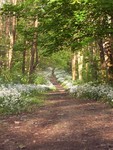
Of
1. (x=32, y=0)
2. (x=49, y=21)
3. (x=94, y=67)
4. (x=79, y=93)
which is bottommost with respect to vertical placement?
(x=79, y=93)

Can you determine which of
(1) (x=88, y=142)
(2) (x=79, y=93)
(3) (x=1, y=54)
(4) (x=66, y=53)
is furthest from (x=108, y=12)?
(4) (x=66, y=53)

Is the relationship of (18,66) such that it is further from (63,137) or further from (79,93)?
(63,137)

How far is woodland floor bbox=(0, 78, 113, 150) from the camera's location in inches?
267

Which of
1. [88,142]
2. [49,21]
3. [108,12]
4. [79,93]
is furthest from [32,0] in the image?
[88,142]

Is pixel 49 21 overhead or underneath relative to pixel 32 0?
underneath

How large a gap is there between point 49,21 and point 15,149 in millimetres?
9281

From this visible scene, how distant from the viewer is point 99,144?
6723 millimetres

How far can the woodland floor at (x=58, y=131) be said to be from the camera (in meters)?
6.77

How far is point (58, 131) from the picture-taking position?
26.5 ft

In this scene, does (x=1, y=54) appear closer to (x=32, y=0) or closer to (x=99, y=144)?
(x=32, y=0)

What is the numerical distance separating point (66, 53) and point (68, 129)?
112 ft

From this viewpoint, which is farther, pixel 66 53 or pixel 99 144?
pixel 66 53

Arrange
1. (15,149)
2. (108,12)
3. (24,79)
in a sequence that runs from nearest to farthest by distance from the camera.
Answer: (15,149) → (108,12) → (24,79)

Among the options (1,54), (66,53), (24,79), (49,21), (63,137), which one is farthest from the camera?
(66,53)
